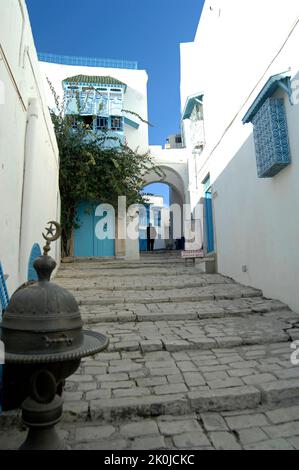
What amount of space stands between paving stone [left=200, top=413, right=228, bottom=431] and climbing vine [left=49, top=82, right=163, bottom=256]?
9075 mm

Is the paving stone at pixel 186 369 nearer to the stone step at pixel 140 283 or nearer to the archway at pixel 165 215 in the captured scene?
the stone step at pixel 140 283

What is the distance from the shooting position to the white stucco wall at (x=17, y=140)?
126 inches

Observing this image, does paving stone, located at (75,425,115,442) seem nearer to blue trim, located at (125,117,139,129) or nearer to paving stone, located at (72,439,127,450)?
paving stone, located at (72,439,127,450)

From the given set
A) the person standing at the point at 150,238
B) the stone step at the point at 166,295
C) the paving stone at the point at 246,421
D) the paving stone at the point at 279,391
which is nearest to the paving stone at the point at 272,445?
the paving stone at the point at 246,421

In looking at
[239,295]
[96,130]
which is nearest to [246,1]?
[239,295]

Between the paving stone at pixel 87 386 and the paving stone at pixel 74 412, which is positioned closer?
the paving stone at pixel 74 412

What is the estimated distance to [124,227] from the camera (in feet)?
38.8

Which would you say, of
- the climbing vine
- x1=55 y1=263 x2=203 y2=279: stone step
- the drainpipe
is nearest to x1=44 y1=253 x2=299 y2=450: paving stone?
the drainpipe

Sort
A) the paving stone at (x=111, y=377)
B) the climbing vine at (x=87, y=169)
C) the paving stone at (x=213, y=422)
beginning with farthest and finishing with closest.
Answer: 1. the climbing vine at (x=87, y=169)
2. the paving stone at (x=111, y=377)
3. the paving stone at (x=213, y=422)

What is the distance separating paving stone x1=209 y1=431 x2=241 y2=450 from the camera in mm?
1982

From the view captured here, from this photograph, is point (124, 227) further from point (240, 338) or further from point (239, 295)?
point (240, 338)

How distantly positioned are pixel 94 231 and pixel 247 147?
7021 millimetres

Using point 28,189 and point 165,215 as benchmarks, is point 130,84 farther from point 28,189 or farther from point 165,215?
point 28,189

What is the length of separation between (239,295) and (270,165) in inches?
93.3
